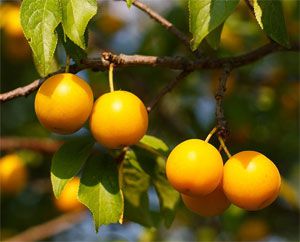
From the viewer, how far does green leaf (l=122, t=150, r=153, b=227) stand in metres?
1.92

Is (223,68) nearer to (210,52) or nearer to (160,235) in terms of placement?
(210,52)

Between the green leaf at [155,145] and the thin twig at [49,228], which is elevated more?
the green leaf at [155,145]

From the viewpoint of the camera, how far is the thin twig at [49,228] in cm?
349

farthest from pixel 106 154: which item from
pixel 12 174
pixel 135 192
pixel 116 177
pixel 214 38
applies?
pixel 12 174

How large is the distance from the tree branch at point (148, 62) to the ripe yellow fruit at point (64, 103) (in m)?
0.10

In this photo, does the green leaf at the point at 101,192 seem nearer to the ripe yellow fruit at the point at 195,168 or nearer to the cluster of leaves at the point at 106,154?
the cluster of leaves at the point at 106,154

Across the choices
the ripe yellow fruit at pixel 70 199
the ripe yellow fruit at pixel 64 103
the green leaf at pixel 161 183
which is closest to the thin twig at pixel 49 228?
the ripe yellow fruit at pixel 70 199

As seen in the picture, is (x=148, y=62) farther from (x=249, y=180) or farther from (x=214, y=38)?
(x=249, y=180)

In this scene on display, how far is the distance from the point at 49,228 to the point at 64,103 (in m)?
2.24

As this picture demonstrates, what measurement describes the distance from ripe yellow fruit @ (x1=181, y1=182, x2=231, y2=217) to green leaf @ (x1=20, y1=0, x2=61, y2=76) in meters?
0.54

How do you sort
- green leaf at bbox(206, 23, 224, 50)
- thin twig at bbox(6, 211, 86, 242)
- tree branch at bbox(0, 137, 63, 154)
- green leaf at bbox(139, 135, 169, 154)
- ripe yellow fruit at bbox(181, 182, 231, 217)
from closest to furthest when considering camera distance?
ripe yellow fruit at bbox(181, 182, 231, 217)
green leaf at bbox(206, 23, 224, 50)
green leaf at bbox(139, 135, 169, 154)
tree branch at bbox(0, 137, 63, 154)
thin twig at bbox(6, 211, 86, 242)

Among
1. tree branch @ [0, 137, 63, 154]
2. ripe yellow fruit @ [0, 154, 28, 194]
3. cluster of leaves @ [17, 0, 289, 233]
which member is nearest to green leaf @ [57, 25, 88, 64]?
cluster of leaves @ [17, 0, 289, 233]

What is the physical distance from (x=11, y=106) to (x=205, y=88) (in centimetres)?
138

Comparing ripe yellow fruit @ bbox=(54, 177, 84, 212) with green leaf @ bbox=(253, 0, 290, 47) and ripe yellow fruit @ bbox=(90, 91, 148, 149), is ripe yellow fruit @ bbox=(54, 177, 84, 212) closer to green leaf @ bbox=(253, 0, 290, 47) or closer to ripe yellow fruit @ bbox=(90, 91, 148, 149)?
ripe yellow fruit @ bbox=(90, 91, 148, 149)
